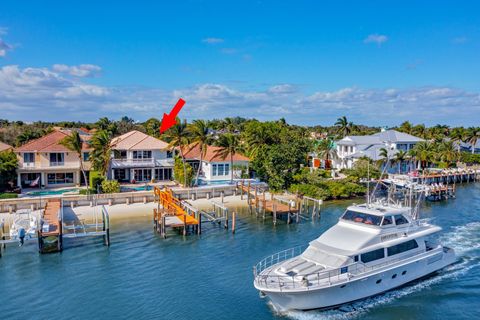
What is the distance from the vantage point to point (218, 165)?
60656 millimetres

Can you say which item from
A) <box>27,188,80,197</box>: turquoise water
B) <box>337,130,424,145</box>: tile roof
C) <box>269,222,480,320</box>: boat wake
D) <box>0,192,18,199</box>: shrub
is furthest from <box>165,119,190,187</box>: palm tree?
<box>337,130,424,145</box>: tile roof

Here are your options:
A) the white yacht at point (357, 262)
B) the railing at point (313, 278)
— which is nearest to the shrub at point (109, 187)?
the white yacht at point (357, 262)

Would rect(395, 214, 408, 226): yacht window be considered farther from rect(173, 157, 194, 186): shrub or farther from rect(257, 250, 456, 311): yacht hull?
rect(173, 157, 194, 186): shrub

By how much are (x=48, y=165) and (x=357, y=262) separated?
42.8m

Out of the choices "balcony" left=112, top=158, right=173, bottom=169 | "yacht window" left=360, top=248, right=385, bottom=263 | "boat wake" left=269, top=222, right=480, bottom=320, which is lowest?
"boat wake" left=269, top=222, right=480, bottom=320

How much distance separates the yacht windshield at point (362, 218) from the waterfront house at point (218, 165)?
32.3 meters

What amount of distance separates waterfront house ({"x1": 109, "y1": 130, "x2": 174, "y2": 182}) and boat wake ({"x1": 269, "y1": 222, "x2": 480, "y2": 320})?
36.7 metres

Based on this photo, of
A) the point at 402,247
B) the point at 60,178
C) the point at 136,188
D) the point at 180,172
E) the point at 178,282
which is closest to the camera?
the point at 402,247

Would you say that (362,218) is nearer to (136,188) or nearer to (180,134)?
(180,134)

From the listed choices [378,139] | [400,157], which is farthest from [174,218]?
[378,139]

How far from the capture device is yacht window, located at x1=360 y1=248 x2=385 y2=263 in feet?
79.0

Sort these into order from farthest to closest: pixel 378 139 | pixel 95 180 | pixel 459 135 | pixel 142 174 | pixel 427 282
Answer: pixel 459 135 → pixel 378 139 → pixel 142 174 → pixel 95 180 → pixel 427 282

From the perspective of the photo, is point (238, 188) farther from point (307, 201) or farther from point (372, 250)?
point (372, 250)

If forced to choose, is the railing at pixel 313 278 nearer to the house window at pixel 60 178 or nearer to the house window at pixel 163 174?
the house window at pixel 163 174
